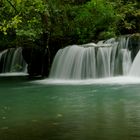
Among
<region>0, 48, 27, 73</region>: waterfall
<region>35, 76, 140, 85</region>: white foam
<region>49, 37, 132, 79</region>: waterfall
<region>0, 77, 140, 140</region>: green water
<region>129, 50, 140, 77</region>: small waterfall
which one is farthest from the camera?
<region>0, 48, 27, 73</region>: waterfall

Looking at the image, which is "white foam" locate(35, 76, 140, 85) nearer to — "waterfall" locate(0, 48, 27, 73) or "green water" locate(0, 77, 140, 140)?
"green water" locate(0, 77, 140, 140)

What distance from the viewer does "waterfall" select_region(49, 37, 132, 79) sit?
2106 cm

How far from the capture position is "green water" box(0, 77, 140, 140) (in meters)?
7.76

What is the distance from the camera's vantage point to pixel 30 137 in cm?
752

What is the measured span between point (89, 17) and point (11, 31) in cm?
604

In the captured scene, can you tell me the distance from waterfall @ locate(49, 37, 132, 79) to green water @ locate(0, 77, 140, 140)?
5546mm

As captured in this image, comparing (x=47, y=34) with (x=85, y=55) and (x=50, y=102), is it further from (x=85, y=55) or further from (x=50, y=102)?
(x=50, y=102)

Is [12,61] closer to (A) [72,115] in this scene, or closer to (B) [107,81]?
(B) [107,81]

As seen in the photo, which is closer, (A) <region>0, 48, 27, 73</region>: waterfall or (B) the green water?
(B) the green water

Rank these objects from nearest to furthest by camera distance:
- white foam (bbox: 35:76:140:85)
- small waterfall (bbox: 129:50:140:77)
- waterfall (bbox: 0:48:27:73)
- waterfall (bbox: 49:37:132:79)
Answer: white foam (bbox: 35:76:140:85), small waterfall (bbox: 129:50:140:77), waterfall (bbox: 49:37:132:79), waterfall (bbox: 0:48:27:73)

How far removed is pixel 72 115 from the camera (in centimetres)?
1000

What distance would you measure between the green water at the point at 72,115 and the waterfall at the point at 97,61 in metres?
5.55

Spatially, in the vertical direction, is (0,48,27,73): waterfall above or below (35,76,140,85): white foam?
above

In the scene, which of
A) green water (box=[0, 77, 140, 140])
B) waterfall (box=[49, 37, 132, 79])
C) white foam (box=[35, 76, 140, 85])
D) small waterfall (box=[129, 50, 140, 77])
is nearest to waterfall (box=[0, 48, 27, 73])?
waterfall (box=[49, 37, 132, 79])
